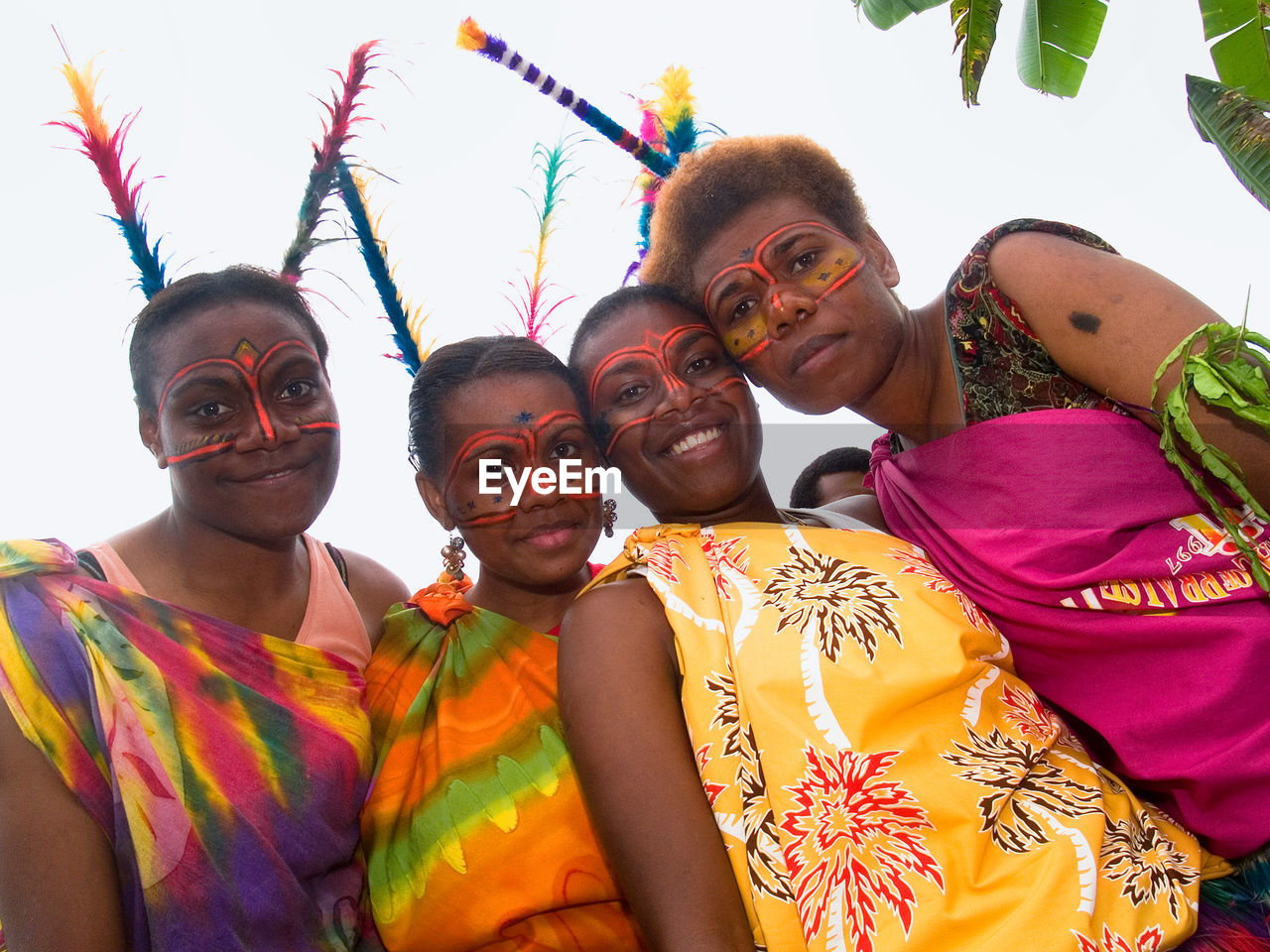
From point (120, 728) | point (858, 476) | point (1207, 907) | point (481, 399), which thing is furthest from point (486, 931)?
point (858, 476)

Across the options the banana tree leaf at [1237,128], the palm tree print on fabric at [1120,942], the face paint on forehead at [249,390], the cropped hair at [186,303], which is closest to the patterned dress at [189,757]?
the face paint on forehead at [249,390]

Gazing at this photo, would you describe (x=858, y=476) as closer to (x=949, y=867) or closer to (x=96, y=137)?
(x=949, y=867)

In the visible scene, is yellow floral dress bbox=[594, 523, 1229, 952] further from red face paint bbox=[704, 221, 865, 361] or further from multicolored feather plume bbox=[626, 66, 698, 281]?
multicolored feather plume bbox=[626, 66, 698, 281]

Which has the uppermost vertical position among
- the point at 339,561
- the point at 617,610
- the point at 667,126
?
the point at 667,126

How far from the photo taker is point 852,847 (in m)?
1.37

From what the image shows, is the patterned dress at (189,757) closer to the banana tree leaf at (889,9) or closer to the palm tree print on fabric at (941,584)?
the palm tree print on fabric at (941,584)

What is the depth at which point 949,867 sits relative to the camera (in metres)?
1.35

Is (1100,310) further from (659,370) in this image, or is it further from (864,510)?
(659,370)

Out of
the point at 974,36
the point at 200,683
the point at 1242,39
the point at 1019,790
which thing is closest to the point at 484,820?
the point at 200,683

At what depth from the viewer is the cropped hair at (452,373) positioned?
2207 millimetres

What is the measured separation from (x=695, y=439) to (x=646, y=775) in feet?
2.65

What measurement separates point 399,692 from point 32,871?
0.74 meters

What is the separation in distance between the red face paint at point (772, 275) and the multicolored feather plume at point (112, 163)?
58.6 inches

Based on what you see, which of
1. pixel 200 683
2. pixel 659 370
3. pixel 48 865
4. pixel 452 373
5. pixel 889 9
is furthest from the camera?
pixel 889 9
